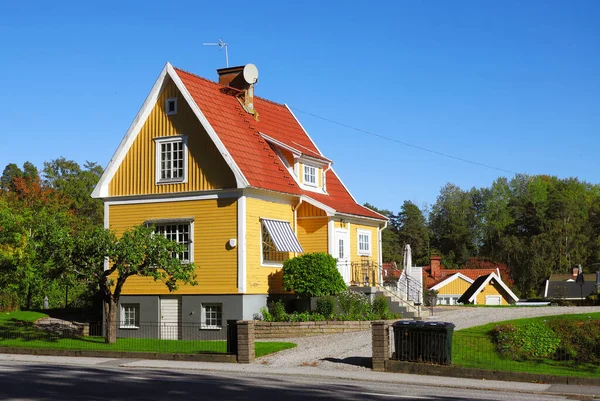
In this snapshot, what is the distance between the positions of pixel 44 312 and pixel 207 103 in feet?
42.0

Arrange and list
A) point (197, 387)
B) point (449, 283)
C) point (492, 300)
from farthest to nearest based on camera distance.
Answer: point (449, 283) < point (492, 300) < point (197, 387)

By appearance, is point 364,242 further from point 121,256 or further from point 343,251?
point 121,256

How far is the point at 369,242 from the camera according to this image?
39688 mm

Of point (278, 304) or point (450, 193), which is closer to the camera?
point (278, 304)

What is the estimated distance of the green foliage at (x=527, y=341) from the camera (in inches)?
969

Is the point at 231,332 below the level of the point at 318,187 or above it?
below

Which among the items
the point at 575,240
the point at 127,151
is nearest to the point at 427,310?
the point at 127,151

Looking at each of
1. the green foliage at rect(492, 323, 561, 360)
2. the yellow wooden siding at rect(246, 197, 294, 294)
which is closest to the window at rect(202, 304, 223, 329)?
the yellow wooden siding at rect(246, 197, 294, 294)

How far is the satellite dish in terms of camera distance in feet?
126

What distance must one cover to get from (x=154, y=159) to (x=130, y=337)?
717 cm

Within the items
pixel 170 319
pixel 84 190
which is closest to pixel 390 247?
pixel 84 190

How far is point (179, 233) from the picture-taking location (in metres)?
33.5

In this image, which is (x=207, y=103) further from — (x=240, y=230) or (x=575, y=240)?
(x=575, y=240)

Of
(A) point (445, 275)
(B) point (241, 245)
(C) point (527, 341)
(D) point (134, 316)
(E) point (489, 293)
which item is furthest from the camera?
(A) point (445, 275)
